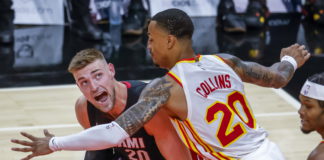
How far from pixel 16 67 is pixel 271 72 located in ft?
17.0

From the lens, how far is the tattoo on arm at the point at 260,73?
4.10m

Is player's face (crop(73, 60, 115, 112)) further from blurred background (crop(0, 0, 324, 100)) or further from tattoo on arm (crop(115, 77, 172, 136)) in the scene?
blurred background (crop(0, 0, 324, 100))

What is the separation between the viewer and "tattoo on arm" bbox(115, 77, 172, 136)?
366 cm

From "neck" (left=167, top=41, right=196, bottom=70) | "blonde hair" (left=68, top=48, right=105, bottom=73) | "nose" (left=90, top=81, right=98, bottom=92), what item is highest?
"neck" (left=167, top=41, right=196, bottom=70)

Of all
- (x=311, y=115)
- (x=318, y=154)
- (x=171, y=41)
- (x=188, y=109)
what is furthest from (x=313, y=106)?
(x=171, y=41)

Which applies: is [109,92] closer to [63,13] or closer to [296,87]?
[296,87]

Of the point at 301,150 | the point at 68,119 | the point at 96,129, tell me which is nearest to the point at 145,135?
the point at 96,129

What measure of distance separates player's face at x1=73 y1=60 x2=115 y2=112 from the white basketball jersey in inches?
18.6

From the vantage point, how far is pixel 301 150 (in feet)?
19.8

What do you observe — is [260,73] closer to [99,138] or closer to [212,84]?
[212,84]

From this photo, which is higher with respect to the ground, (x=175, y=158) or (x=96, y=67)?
(x=96, y=67)

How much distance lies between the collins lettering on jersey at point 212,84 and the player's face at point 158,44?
0.26m

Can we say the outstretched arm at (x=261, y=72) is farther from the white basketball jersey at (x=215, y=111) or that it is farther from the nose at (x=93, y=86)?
the nose at (x=93, y=86)

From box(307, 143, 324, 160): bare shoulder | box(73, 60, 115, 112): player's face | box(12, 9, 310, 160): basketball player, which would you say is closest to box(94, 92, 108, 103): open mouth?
box(73, 60, 115, 112): player's face
